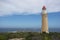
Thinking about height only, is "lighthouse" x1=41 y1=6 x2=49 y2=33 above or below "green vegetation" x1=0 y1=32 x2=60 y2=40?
above

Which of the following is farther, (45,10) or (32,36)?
(45,10)

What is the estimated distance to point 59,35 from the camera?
442cm

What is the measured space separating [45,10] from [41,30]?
52 centimetres

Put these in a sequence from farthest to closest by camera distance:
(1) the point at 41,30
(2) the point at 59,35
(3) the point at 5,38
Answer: (1) the point at 41,30 → (2) the point at 59,35 → (3) the point at 5,38

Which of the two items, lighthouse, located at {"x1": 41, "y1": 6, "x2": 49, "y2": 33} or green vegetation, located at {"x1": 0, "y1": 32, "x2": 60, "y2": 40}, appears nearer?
green vegetation, located at {"x1": 0, "y1": 32, "x2": 60, "y2": 40}

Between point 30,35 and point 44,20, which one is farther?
point 44,20

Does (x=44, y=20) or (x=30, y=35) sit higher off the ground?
(x=44, y=20)

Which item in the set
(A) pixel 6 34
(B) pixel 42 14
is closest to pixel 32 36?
(A) pixel 6 34

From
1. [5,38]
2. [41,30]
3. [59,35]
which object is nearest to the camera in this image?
[5,38]

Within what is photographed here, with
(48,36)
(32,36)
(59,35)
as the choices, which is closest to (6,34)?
(32,36)

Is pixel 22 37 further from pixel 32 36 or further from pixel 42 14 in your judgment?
pixel 42 14

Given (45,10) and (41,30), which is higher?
(45,10)

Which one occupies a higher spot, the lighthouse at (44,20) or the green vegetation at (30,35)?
the lighthouse at (44,20)

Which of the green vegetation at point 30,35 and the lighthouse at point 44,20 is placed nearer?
the green vegetation at point 30,35
